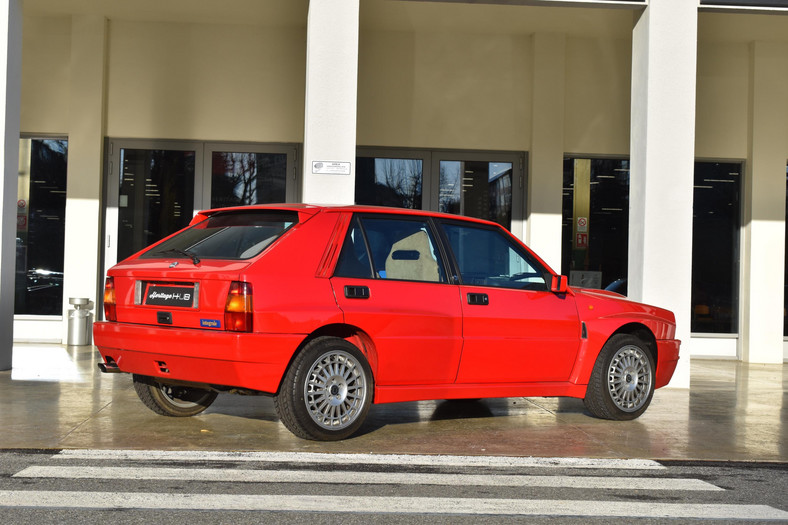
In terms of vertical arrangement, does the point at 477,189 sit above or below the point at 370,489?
above

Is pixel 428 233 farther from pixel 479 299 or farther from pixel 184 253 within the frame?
pixel 184 253

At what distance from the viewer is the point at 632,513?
5.07m

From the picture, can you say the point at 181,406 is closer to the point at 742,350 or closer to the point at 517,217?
the point at 517,217

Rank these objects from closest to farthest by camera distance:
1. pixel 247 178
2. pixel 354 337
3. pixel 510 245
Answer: pixel 354 337
pixel 510 245
pixel 247 178

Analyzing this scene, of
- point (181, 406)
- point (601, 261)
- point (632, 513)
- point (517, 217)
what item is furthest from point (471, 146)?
point (632, 513)

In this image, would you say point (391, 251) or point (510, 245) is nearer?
point (391, 251)

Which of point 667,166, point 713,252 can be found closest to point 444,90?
point 713,252

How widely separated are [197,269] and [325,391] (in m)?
1.20

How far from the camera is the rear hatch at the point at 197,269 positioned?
659 centimetres

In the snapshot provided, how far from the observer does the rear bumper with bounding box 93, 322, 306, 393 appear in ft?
21.3

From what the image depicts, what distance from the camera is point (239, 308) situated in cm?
646

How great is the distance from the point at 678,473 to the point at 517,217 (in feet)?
30.7

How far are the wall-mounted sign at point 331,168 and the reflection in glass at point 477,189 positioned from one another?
196 inches

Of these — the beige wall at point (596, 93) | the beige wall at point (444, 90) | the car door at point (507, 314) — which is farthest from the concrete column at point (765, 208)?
the car door at point (507, 314)
